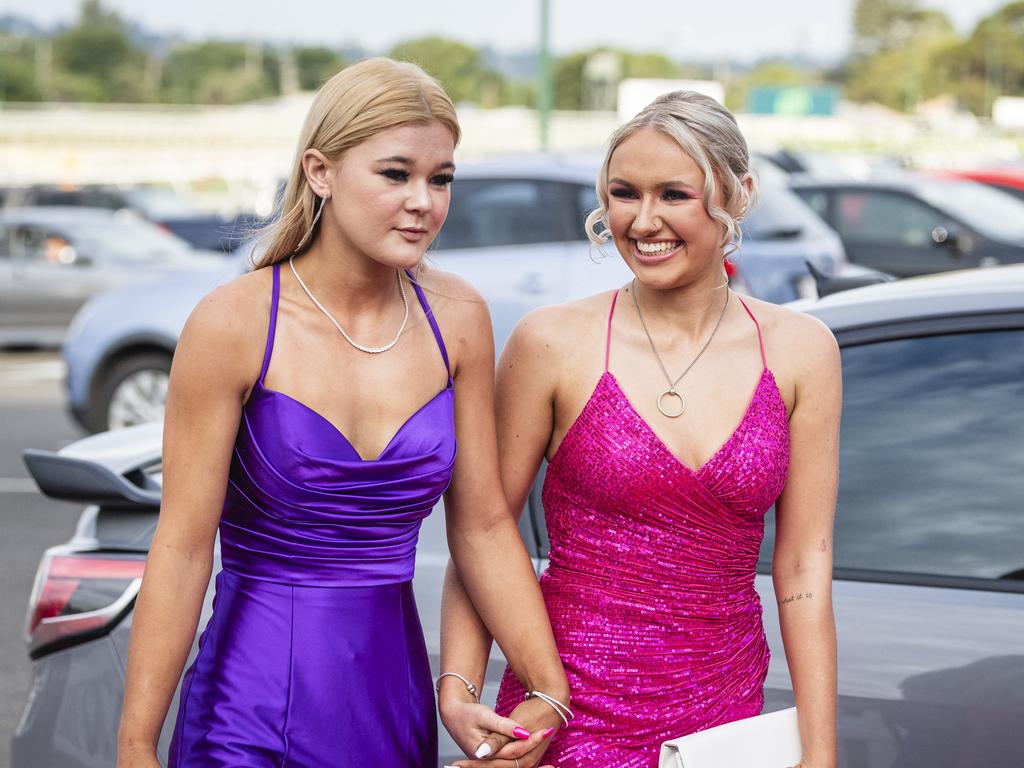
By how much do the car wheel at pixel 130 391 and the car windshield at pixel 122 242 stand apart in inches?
242

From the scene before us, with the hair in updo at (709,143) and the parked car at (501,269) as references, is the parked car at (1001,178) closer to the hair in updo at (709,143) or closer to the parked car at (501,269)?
the parked car at (501,269)

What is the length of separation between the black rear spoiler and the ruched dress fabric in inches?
35.2

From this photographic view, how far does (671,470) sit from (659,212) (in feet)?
1.28

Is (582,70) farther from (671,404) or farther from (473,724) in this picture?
(473,724)

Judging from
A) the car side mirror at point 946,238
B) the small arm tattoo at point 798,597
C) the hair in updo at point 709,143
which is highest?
the hair in updo at point 709,143

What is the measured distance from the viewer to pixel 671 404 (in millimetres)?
2309

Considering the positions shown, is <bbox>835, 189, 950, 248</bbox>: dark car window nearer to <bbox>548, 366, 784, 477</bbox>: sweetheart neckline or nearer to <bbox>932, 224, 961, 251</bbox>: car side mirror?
<bbox>932, 224, 961, 251</bbox>: car side mirror

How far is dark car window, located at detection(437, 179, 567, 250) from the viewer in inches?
354

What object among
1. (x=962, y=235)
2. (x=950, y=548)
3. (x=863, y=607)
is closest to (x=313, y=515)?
(x=863, y=607)

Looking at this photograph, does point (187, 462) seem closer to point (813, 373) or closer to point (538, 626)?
point (538, 626)

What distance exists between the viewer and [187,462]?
7.09 feet

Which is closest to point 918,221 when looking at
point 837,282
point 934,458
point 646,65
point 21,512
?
point 21,512

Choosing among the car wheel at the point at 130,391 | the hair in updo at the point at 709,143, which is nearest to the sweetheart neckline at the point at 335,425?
the hair in updo at the point at 709,143

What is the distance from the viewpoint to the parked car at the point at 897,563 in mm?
2541
